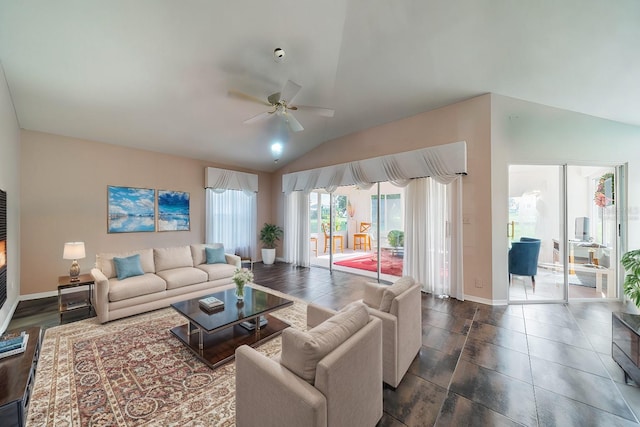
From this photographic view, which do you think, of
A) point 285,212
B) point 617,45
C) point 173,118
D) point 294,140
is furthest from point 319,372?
point 285,212

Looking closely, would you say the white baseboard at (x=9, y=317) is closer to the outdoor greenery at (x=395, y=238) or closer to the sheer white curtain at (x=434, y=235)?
the sheer white curtain at (x=434, y=235)

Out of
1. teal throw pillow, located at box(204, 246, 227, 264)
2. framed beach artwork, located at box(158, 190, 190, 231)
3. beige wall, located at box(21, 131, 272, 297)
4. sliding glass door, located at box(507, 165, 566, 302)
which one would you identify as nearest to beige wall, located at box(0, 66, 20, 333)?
beige wall, located at box(21, 131, 272, 297)

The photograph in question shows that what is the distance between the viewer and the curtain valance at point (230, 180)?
6.32 meters

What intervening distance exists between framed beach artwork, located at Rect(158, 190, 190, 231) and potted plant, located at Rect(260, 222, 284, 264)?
213 centimetres

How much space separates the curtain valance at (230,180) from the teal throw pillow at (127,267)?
281 centimetres

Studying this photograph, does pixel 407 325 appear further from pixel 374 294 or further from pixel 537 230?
pixel 537 230

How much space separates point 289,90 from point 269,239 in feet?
16.7

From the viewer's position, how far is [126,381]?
2182 mm

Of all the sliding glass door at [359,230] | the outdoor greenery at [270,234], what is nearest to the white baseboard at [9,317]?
the outdoor greenery at [270,234]

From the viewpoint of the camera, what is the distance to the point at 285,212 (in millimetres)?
7480

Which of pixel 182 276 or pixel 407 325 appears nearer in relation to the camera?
pixel 407 325

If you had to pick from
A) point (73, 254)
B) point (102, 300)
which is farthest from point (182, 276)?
point (73, 254)

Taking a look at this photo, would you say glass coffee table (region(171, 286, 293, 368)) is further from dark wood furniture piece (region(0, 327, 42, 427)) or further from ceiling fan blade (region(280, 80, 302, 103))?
ceiling fan blade (region(280, 80, 302, 103))

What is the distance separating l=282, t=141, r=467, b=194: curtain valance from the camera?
4211 mm
